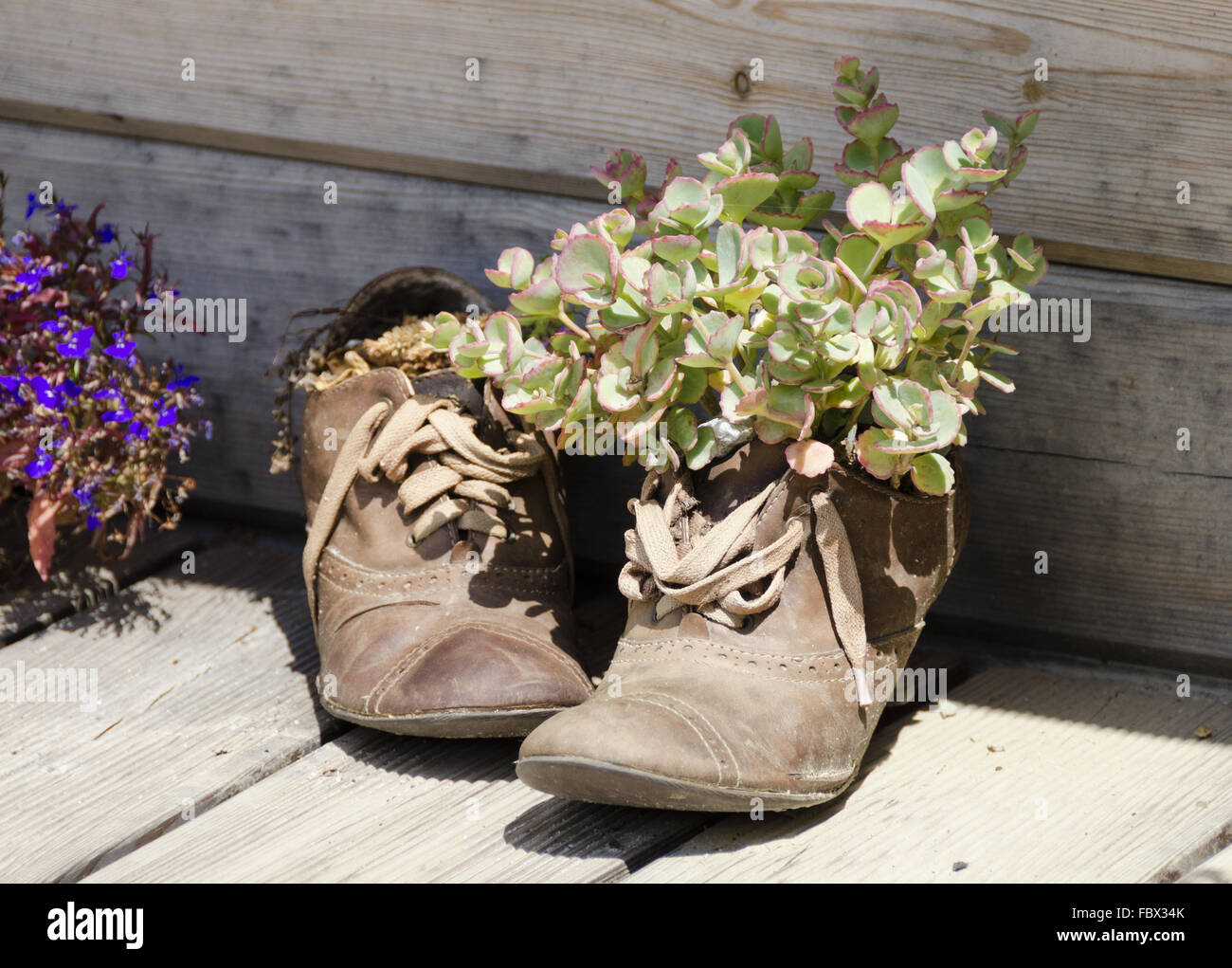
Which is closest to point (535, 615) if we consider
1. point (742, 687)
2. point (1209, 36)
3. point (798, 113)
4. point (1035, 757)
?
point (742, 687)

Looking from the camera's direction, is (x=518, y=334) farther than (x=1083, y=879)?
Yes

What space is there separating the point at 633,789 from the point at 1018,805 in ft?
1.42

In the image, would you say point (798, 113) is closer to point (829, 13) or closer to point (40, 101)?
point (829, 13)

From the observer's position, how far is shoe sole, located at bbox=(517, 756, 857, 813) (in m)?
1.23

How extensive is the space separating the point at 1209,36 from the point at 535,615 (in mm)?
Result: 1012

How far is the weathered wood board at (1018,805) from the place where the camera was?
1.28m

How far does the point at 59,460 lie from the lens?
5.95 ft

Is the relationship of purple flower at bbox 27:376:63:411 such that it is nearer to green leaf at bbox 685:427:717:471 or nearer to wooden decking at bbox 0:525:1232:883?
wooden decking at bbox 0:525:1232:883

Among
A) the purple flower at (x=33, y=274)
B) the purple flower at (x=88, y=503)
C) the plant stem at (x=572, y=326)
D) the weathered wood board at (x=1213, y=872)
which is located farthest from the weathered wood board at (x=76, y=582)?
the weathered wood board at (x=1213, y=872)

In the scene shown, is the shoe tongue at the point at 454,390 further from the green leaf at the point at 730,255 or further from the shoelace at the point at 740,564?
the green leaf at the point at 730,255

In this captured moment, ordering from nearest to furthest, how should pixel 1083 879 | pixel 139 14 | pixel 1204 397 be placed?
1. pixel 1083 879
2. pixel 1204 397
3. pixel 139 14

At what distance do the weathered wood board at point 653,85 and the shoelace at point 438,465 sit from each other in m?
0.44

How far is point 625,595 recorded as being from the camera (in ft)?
4.83

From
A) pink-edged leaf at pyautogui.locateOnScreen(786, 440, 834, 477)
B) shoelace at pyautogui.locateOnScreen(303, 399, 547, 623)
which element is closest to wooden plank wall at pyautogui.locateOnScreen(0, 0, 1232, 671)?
shoelace at pyautogui.locateOnScreen(303, 399, 547, 623)
